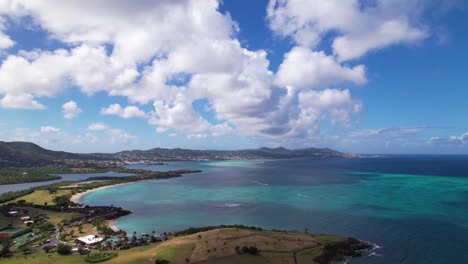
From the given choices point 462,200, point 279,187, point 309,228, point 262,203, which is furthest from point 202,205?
point 462,200

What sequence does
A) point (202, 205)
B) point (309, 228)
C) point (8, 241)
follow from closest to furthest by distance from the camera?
point (8, 241), point (309, 228), point (202, 205)

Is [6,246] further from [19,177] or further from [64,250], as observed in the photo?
[19,177]

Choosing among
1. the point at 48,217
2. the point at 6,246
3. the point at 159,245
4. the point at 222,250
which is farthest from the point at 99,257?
the point at 48,217

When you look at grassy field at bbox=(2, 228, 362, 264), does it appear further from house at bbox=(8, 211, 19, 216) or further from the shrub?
house at bbox=(8, 211, 19, 216)

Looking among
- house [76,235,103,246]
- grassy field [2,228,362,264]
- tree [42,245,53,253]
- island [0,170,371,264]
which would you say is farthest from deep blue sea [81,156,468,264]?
tree [42,245,53,253]

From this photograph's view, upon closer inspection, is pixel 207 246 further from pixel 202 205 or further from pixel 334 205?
pixel 334 205

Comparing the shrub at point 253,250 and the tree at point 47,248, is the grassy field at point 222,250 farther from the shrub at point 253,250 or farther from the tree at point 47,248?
the tree at point 47,248
